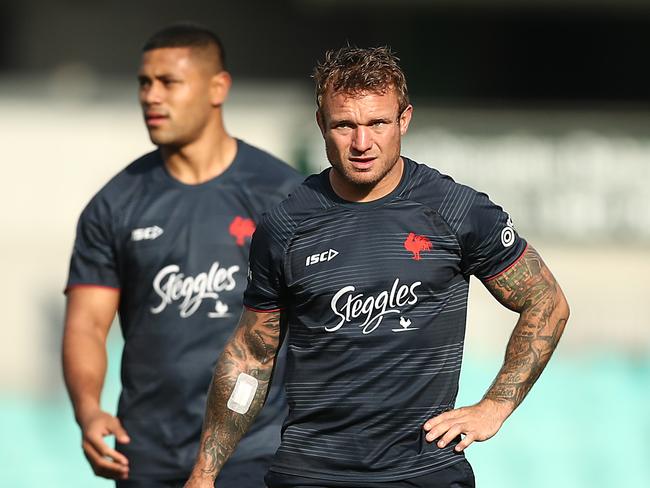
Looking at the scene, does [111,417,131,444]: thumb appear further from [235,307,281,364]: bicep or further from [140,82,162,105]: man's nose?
[140,82,162,105]: man's nose

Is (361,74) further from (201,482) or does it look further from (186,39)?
(186,39)

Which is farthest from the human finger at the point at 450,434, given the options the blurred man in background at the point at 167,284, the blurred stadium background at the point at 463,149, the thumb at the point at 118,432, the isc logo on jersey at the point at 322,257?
the blurred stadium background at the point at 463,149

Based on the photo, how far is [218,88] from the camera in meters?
6.53

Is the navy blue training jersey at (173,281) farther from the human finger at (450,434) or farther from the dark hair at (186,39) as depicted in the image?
the human finger at (450,434)

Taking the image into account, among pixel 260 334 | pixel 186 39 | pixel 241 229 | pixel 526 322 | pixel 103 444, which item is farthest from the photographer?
pixel 186 39

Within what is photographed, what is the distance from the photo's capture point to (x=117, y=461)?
19.3ft

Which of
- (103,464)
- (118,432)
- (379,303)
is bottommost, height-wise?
(103,464)

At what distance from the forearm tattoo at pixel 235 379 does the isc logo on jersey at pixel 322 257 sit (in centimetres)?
31

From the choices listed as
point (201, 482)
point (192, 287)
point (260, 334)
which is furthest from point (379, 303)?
point (192, 287)

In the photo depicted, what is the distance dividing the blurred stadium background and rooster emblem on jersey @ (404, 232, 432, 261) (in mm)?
4993

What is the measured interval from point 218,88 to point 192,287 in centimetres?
102

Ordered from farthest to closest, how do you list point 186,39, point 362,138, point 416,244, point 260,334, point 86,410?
1. point 186,39
2. point 86,410
3. point 260,334
4. point 416,244
5. point 362,138

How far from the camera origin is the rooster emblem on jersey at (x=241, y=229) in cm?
607

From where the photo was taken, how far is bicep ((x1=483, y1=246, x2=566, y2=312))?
4.60m
